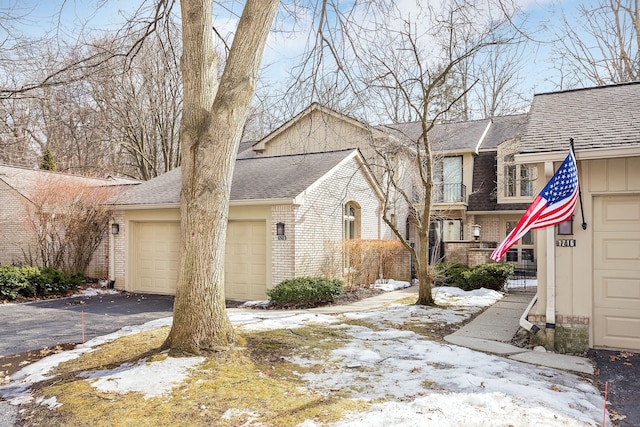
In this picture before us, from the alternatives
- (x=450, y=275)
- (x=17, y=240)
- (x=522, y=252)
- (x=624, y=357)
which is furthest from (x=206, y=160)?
(x=522, y=252)

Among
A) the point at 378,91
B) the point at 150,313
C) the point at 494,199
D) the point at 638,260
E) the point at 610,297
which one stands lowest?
the point at 150,313

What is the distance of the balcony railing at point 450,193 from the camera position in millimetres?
20770

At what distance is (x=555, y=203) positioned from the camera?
643 centimetres

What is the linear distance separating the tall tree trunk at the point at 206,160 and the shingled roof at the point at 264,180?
18.3 feet

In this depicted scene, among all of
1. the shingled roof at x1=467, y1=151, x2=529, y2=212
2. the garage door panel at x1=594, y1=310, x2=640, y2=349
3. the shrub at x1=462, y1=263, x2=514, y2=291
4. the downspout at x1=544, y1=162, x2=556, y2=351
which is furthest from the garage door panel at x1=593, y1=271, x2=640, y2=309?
the shingled roof at x1=467, y1=151, x2=529, y2=212

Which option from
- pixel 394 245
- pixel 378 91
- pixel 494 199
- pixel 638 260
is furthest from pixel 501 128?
pixel 638 260

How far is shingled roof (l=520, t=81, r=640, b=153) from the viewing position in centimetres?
690

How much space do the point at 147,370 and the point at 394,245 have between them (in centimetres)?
1145

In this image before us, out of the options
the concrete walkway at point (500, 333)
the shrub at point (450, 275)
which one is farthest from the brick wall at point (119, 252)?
the shrub at point (450, 275)

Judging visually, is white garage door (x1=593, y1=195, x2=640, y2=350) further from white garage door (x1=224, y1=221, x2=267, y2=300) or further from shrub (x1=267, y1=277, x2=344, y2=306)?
white garage door (x1=224, y1=221, x2=267, y2=300)

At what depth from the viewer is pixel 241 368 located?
547 centimetres

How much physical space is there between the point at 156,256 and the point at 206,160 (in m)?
9.21

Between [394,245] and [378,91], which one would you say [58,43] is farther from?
[394,245]

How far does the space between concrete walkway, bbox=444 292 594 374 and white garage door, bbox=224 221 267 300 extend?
19.1 ft
